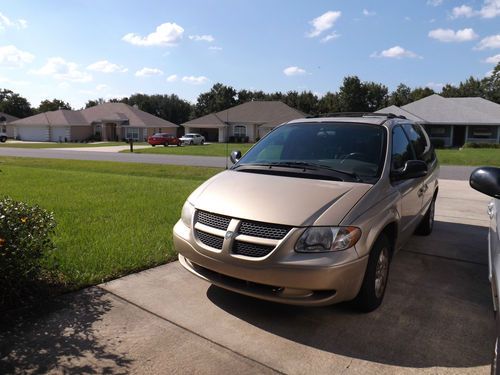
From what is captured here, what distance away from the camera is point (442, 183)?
43.7 ft

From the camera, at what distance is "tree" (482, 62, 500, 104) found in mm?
70412

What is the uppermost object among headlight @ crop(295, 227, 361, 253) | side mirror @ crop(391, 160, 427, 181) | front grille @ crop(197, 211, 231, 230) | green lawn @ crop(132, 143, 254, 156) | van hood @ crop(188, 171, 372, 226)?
side mirror @ crop(391, 160, 427, 181)

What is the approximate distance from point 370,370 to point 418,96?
263ft

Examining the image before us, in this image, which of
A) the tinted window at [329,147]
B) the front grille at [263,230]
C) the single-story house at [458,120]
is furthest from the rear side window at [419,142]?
the single-story house at [458,120]

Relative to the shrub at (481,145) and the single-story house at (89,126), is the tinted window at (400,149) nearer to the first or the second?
the shrub at (481,145)

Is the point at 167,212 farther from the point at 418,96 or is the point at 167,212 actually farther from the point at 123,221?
the point at 418,96

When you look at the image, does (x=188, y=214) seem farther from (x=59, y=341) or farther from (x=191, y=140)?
(x=191, y=140)

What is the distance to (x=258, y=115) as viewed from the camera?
58.8 metres

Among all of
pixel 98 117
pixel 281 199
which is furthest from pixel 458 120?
pixel 98 117

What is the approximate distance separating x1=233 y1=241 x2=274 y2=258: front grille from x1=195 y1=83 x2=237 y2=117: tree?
79490 millimetres

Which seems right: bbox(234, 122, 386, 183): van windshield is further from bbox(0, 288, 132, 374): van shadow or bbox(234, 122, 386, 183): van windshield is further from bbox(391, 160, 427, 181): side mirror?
bbox(0, 288, 132, 374): van shadow

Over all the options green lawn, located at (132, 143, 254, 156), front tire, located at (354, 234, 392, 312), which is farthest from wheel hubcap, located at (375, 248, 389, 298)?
green lawn, located at (132, 143, 254, 156)

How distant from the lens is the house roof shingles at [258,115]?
57188 millimetres

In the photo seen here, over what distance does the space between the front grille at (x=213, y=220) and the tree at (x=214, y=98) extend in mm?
79070
